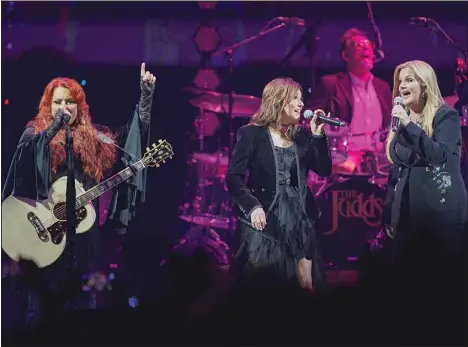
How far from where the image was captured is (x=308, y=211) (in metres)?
6.36

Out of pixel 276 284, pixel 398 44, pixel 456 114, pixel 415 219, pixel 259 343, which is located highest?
pixel 398 44

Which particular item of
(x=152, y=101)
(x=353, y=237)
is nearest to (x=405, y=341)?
(x=353, y=237)

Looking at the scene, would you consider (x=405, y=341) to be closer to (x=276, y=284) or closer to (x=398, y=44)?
(x=276, y=284)

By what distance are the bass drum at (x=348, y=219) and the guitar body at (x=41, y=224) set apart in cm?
169

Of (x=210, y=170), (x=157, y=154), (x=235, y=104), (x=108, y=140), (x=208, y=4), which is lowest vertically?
(x=210, y=170)

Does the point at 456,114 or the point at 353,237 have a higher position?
the point at 456,114

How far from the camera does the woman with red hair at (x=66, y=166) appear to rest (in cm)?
640

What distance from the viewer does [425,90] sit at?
636cm

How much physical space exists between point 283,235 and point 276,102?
0.95m

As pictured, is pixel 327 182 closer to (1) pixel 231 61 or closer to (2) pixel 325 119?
(2) pixel 325 119

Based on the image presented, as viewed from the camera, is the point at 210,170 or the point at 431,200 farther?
the point at 210,170

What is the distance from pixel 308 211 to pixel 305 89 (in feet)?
2.89

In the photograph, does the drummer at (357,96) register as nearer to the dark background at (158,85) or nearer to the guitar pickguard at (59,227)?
the dark background at (158,85)

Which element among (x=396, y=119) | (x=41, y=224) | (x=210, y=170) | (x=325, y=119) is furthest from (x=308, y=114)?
(x=41, y=224)
